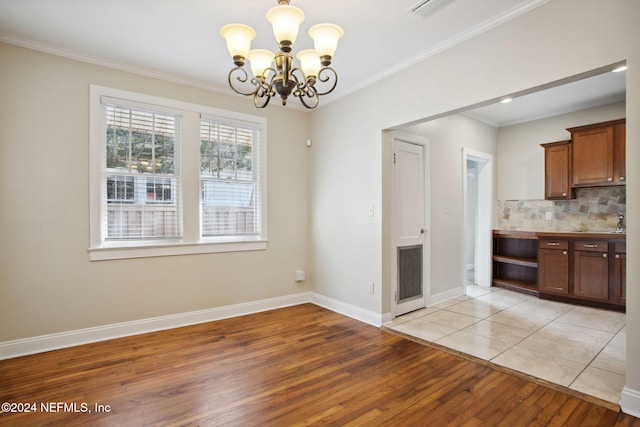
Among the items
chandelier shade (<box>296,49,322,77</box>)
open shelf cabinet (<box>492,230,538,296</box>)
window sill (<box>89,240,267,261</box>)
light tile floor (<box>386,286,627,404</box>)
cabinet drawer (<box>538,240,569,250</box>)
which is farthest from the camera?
open shelf cabinet (<box>492,230,538,296</box>)

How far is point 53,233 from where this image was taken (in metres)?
3.04

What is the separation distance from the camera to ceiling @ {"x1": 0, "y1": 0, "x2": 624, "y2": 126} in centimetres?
241

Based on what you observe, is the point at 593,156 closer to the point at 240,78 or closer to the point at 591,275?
the point at 591,275

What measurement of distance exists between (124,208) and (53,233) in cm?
63

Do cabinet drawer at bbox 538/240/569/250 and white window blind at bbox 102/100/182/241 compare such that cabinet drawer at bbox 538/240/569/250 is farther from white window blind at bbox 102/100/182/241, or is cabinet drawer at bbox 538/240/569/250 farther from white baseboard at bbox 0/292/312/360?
white window blind at bbox 102/100/182/241

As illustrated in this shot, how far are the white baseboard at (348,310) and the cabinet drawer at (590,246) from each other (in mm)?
3032

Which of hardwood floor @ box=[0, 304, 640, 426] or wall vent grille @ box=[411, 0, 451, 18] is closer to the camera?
hardwood floor @ box=[0, 304, 640, 426]

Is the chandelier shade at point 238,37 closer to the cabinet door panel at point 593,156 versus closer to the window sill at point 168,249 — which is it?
the window sill at point 168,249

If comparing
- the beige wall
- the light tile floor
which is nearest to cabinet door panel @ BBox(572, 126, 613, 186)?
the light tile floor

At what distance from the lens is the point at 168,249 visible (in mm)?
3617

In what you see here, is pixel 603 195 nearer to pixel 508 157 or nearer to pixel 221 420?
pixel 508 157

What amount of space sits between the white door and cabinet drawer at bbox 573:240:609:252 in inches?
85.7

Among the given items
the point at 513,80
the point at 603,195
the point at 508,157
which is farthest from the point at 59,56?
the point at 603,195

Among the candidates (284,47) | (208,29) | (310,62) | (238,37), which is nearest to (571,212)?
Answer: (310,62)
